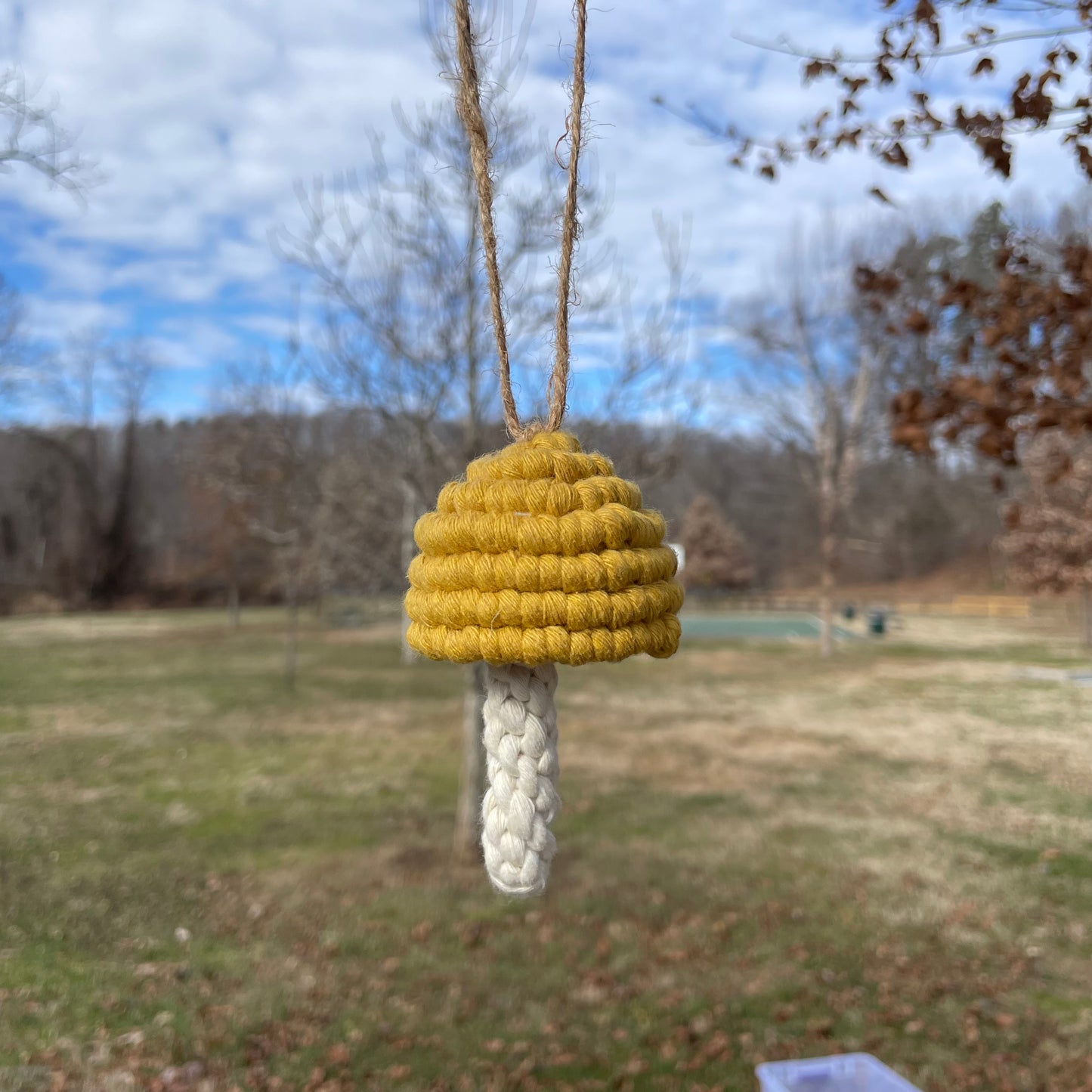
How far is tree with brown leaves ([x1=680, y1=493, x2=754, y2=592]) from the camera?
97.0 feet

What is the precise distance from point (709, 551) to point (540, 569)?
29309mm

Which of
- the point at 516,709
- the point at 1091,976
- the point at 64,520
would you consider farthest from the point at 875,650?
the point at 64,520

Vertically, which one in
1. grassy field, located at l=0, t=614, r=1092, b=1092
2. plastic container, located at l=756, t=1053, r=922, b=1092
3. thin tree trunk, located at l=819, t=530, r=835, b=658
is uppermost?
thin tree trunk, located at l=819, t=530, r=835, b=658

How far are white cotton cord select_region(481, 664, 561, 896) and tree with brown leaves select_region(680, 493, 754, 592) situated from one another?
2849 centimetres

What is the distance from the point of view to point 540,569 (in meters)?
1.06

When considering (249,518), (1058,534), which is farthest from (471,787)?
(1058,534)

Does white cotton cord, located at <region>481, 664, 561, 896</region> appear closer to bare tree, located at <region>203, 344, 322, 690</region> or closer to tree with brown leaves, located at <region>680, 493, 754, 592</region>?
bare tree, located at <region>203, 344, 322, 690</region>

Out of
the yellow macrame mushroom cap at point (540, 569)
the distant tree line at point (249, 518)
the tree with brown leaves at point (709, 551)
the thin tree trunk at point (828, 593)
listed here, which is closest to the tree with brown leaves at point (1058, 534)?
the distant tree line at point (249, 518)

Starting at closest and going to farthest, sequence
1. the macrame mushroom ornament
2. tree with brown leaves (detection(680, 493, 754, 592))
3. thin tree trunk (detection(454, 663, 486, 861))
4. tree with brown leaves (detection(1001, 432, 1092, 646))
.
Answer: the macrame mushroom ornament, thin tree trunk (detection(454, 663, 486, 861)), tree with brown leaves (detection(1001, 432, 1092, 646)), tree with brown leaves (detection(680, 493, 754, 592))

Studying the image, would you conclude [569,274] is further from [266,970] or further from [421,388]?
[421,388]

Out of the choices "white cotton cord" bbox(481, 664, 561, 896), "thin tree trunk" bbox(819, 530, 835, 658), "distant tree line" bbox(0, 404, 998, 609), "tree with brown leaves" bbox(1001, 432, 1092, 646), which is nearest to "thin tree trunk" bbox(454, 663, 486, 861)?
"white cotton cord" bbox(481, 664, 561, 896)

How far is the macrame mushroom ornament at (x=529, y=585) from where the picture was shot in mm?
1032

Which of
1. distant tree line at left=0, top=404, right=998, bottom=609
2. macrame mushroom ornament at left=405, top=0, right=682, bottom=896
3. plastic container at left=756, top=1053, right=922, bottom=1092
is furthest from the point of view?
distant tree line at left=0, top=404, right=998, bottom=609

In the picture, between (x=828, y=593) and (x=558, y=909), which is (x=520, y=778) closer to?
(x=558, y=909)
